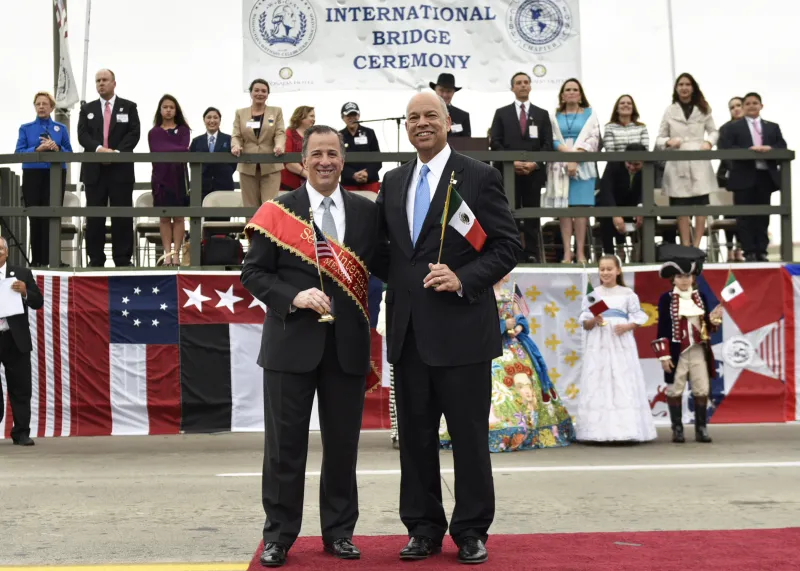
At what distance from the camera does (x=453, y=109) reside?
12586 millimetres

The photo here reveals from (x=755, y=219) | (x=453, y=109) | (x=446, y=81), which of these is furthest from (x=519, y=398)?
(x=755, y=219)

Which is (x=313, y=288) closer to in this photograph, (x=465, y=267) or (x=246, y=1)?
(x=465, y=267)

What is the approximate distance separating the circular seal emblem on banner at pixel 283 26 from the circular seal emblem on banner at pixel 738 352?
18.0 feet

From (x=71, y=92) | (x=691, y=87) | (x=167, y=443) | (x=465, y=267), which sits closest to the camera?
(x=465, y=267)

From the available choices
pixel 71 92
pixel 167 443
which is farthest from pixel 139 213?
pixel 71 92

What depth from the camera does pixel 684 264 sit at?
10.7m

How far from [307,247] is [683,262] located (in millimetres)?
6140

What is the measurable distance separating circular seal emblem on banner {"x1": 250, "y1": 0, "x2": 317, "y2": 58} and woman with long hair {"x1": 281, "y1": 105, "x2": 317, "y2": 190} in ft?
2.72

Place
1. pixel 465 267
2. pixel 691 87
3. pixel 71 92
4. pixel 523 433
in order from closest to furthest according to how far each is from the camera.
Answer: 1. pixel 465 267
2. pixel 523 433
3. pixel 691 87
4. pixel 71 92

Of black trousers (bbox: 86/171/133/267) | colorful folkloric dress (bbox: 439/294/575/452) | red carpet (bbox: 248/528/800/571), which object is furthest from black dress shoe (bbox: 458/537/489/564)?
black trousers (bbox: 86/171/133/267)

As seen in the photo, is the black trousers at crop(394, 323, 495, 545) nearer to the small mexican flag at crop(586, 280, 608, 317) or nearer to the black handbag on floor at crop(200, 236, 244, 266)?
the small mexican flag at crop(586, 280, 608, 317)

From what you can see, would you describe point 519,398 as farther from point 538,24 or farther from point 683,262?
point 538,24

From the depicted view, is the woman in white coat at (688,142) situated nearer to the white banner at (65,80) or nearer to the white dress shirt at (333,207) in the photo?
the white banner at (65,80)

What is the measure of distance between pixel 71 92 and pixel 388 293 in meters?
10.5
